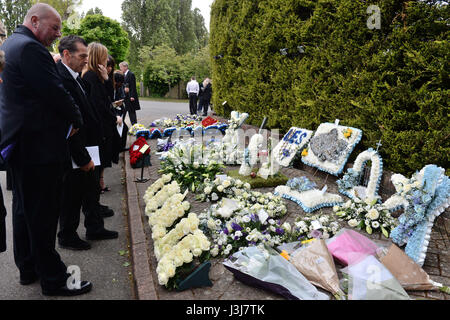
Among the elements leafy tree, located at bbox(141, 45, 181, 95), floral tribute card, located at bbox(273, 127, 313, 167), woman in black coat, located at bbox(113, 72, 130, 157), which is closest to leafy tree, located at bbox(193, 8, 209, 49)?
leafy tree, located at bbox(141, 45, 181, 95)

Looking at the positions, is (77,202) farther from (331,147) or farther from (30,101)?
(331,147)

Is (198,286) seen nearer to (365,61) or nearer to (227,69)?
(365,61)

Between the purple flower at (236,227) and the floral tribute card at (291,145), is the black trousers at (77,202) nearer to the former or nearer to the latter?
the purple flower at (236,227)

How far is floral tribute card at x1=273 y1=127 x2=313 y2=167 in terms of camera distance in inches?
234

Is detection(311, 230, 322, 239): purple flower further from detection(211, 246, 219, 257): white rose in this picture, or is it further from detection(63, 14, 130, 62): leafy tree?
detection(63, 14, 130, 62): leafy tree

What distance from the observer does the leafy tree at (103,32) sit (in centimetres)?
2781

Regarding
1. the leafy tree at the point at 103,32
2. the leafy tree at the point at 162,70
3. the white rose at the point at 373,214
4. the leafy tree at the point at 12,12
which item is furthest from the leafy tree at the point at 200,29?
the white rose at the point at 373,214

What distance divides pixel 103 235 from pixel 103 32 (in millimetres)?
28876

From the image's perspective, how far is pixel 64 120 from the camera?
2600 mm

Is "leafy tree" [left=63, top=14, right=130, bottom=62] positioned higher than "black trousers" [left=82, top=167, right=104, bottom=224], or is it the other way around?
"leafy tree" [left=63, top=14, right=130, bottom=62]

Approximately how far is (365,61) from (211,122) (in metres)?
5.60

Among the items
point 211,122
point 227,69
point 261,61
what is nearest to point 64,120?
point 261,61

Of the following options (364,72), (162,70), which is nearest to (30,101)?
(364,72)

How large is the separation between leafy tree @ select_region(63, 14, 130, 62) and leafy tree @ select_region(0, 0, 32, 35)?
24.2 metres
